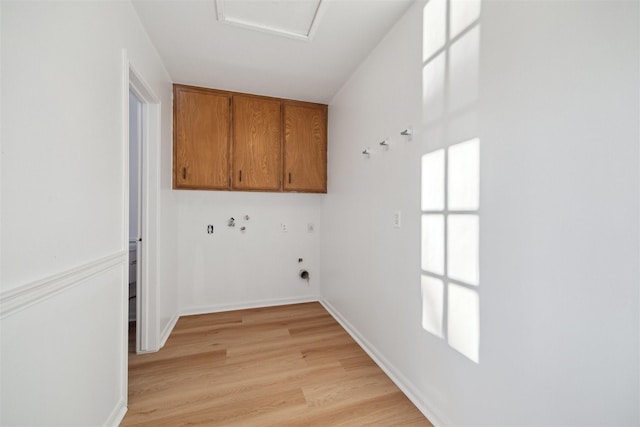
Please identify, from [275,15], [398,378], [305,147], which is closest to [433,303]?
[398,378]

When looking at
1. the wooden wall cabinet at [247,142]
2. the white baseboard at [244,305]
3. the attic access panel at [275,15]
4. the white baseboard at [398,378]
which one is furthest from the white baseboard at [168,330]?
the attic access panel at [275,15]

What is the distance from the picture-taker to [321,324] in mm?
2617

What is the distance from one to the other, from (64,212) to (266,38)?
1.69 meters

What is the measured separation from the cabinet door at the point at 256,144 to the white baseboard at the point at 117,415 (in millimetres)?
1927

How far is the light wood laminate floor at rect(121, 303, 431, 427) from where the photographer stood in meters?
1.43

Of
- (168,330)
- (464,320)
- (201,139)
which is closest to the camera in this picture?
(464,320)

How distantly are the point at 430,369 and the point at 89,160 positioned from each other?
2.07m

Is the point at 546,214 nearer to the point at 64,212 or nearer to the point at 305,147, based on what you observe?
the point at 64,212

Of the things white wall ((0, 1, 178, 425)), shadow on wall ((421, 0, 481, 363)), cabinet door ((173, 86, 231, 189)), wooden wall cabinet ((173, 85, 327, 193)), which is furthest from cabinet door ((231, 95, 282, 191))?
shadow on wall ((421, 0, 481, 363))

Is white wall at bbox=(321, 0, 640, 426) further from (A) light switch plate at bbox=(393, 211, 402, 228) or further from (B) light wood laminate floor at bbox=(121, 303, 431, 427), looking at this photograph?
(B) light wood laminate floor at bbox=(121, 303, 431, 427)

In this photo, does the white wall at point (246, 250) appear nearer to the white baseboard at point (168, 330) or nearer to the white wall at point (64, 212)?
the white baseboard at point (168, 330)

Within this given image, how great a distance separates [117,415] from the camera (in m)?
1.38

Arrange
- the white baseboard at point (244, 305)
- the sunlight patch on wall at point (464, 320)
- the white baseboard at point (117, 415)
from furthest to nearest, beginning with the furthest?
the white baseboard at point (244, 305) → the white baseboard at point (117, 415) → the sunlight patch on wall at point (464, 320)

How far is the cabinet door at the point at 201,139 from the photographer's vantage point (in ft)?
8.32
